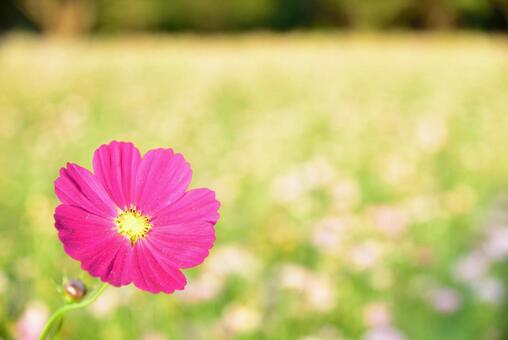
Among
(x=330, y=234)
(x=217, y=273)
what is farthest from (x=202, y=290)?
(x=330, y=234)

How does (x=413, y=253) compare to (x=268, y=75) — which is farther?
(x=268, y=75)

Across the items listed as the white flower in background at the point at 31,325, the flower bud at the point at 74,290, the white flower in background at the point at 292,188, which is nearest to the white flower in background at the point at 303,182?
the white flower in background at the point at 292,188

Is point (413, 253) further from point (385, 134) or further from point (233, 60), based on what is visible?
point (233, 60)

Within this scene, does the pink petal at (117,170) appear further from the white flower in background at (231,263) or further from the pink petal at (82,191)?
the white flower in background at (231,263)

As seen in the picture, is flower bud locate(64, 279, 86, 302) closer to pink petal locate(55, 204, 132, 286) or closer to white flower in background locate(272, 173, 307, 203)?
pink petal locate(55, 204, 132, 286)

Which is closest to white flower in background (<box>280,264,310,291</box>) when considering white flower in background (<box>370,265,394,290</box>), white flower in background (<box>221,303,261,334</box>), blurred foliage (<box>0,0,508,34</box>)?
white flower in background (<box>221,303,261,334</box>)

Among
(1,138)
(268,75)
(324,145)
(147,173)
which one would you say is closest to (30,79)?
(268,75)
